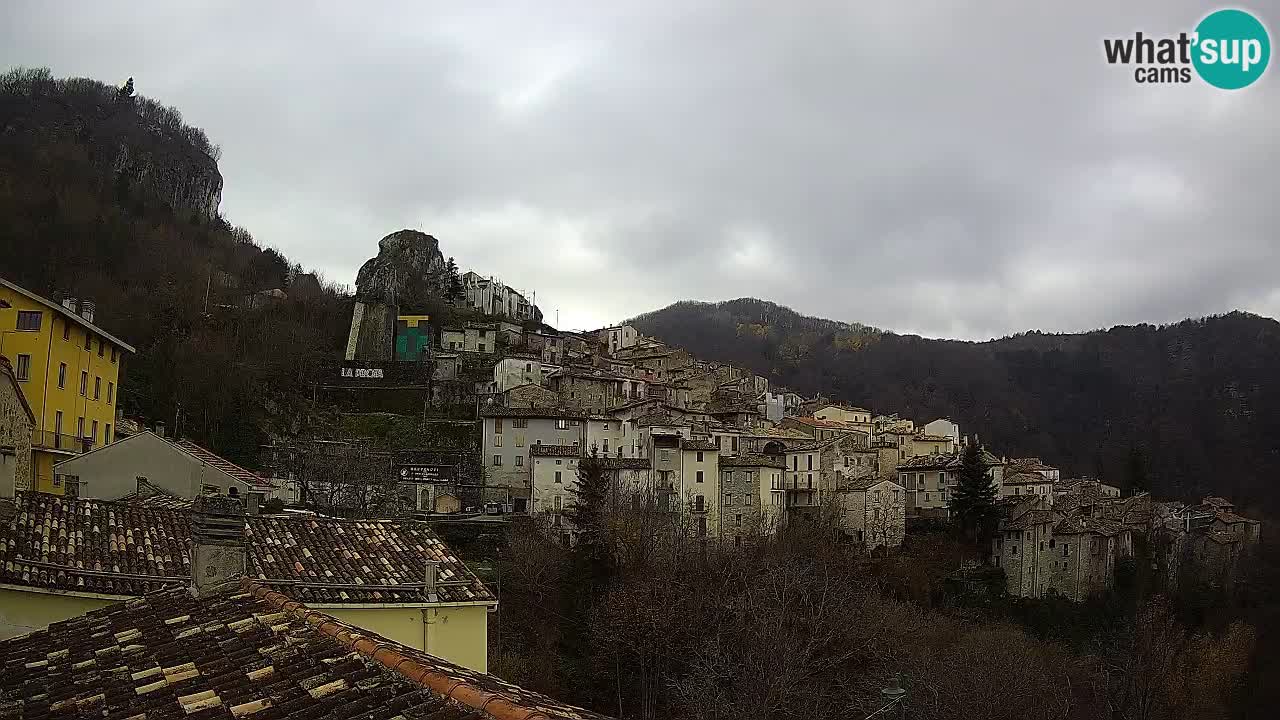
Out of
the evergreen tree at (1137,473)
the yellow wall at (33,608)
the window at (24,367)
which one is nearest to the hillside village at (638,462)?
the window at (24,367)

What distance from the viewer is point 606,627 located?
34969 mm

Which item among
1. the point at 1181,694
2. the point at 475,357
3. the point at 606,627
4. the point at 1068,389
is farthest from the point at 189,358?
the point at 1068,389

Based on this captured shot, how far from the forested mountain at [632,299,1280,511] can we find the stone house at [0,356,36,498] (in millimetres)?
78476

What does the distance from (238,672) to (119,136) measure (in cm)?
→ 11828

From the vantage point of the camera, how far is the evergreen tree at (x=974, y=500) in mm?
61125

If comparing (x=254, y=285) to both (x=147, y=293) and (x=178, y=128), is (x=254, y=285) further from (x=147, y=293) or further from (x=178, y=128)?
(x=178, y=128)

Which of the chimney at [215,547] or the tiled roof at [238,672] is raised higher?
the chimney at [215,547]

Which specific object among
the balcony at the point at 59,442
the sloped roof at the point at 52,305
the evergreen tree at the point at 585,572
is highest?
the sloped roof at the point at 52,305

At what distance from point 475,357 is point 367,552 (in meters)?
57.7

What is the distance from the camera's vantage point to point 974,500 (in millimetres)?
61125

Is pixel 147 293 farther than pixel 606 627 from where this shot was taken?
Yes

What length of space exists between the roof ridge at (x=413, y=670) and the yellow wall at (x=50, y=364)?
28890 millimetres

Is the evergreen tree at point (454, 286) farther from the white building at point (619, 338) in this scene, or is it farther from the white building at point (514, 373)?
the white building at point (514, 373)

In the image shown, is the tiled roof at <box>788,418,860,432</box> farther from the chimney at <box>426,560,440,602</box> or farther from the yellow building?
the chimney at <box>426,560,440,602</box>
